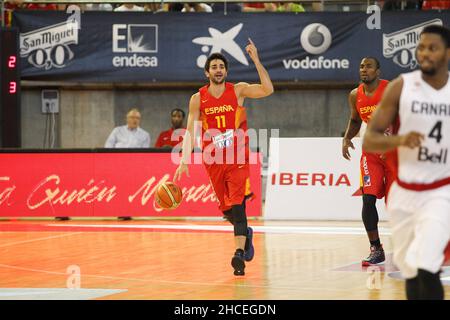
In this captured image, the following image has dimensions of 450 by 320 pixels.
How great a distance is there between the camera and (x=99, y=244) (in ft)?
41.4

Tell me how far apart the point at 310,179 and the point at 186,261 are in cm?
579

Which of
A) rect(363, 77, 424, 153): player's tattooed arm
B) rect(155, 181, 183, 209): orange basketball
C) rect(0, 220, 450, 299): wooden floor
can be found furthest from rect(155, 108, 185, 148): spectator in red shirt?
rect(363, 77, 424, 153): player's tattooed arm

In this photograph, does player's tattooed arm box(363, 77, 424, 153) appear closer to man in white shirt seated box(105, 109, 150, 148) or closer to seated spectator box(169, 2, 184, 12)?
man in white shirt seated box(105, 109, 150, 148)

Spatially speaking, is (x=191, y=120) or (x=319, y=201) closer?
(x=191, y=120)

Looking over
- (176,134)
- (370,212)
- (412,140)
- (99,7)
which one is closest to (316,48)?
(176,134)

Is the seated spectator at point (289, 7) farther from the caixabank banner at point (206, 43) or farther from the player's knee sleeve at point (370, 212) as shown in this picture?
the player's knee sleeve at point (370, 212)

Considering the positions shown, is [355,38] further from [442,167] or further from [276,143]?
[442,167]

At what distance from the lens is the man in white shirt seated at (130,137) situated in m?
17.4

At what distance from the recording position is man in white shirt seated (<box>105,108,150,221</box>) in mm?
17406

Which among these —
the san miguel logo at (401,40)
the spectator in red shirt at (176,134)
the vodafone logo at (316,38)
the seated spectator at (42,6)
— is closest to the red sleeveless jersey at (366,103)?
the spectator in red shirt at (176,134)

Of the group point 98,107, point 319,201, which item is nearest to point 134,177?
point 319,201

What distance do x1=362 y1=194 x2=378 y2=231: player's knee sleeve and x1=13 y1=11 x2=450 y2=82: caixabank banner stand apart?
29.5 feet

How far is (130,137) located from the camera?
1753 centimetres

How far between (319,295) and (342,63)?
11.4 meters
